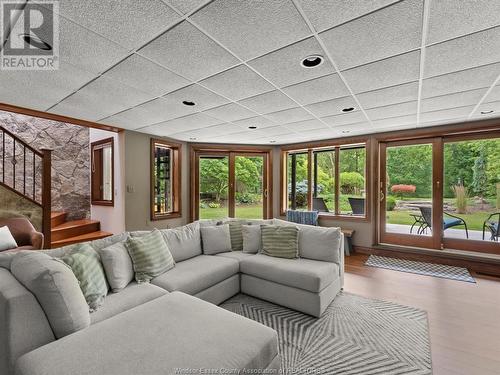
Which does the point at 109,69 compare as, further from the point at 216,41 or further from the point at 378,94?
the point at 378,94

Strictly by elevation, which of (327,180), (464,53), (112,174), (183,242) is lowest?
(183,242)

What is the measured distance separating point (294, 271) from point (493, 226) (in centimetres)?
388

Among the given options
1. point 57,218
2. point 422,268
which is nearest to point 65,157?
point 57,218

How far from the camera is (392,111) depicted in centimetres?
328

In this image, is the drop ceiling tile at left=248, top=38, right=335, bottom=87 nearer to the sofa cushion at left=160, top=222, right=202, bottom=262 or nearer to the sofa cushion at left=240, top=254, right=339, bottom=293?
the sofa cushion at left=240, top=254, right=339, bottom=293

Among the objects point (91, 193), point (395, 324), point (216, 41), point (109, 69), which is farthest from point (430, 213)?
point (91, 193)

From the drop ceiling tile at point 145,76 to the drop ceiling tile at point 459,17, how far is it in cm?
202

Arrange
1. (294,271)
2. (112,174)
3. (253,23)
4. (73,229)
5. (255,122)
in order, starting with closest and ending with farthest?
(253,23) < (294,271) < (255,122) < (73,229) < (112,174)

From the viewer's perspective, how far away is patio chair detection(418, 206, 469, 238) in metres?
4.13

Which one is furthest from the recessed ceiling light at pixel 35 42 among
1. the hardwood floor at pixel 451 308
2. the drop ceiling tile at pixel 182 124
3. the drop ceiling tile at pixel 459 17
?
the hardwood floor at pixel 451 308

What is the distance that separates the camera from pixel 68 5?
136 cm

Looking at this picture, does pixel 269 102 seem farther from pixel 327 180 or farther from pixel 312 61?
pixel 327 180

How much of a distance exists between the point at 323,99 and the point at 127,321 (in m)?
2.88

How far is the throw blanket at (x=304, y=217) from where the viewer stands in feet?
17.1
